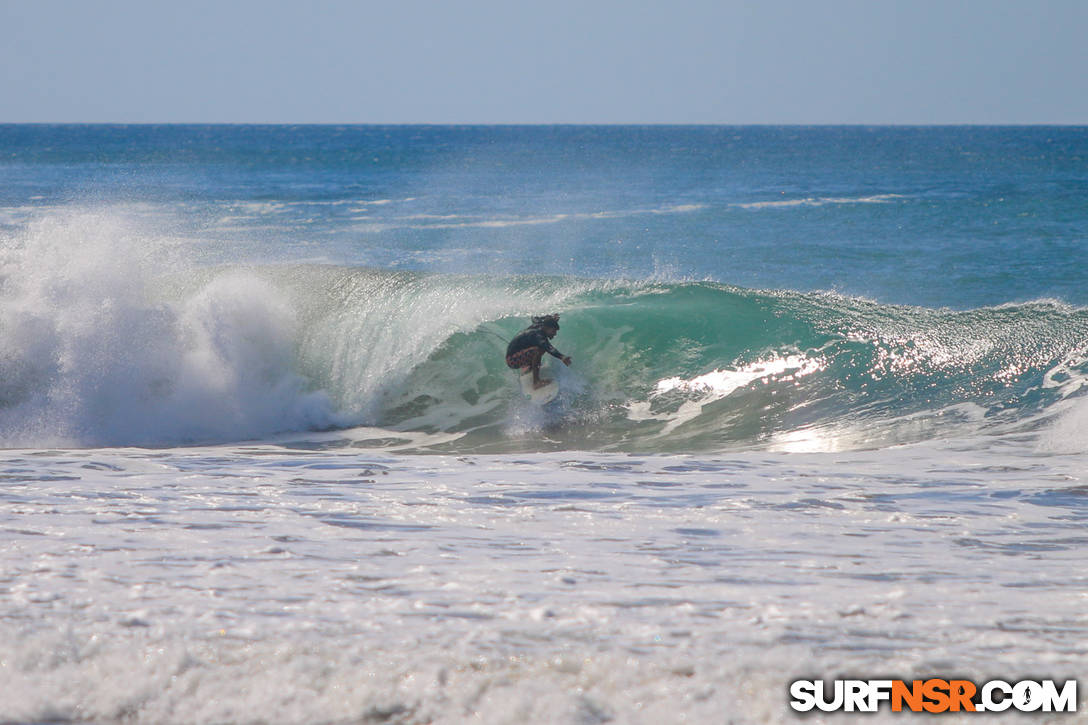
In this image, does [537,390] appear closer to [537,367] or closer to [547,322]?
[537,367]

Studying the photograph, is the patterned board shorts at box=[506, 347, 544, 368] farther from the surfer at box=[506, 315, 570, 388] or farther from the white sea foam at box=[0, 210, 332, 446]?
the white sea foam at box=[0, 210, 332, 446]

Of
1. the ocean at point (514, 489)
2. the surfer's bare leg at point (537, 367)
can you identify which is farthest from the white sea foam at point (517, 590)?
the surfer's bare leg at point (537, 367)

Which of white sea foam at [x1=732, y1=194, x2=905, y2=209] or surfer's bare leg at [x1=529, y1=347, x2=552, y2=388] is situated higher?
white sea foam at [x1=732, y1=194, x2=905, y2=209]

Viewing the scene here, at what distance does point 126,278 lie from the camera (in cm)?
Answer: 1077

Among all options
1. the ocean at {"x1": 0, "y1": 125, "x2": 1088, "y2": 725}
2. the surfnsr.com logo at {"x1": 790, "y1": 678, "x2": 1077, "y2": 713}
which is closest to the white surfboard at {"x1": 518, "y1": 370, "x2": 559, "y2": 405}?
the ocean at {"x1": 0, "y1": 125, "x2": 1088, "y2": 725}

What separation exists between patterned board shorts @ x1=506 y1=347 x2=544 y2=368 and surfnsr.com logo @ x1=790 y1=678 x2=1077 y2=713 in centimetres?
691

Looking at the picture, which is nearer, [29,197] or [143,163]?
[29,197]

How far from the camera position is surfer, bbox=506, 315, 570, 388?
10.4 m

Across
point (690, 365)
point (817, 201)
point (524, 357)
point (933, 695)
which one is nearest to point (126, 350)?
point (524, 357)

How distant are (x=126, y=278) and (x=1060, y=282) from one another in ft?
51.2

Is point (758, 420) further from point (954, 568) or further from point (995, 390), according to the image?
point (954, 568)

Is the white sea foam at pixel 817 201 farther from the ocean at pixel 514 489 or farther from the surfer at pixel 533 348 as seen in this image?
the surfer at pixel 533 348

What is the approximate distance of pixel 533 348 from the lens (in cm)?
1037

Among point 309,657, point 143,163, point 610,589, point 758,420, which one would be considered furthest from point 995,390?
point 143,163
